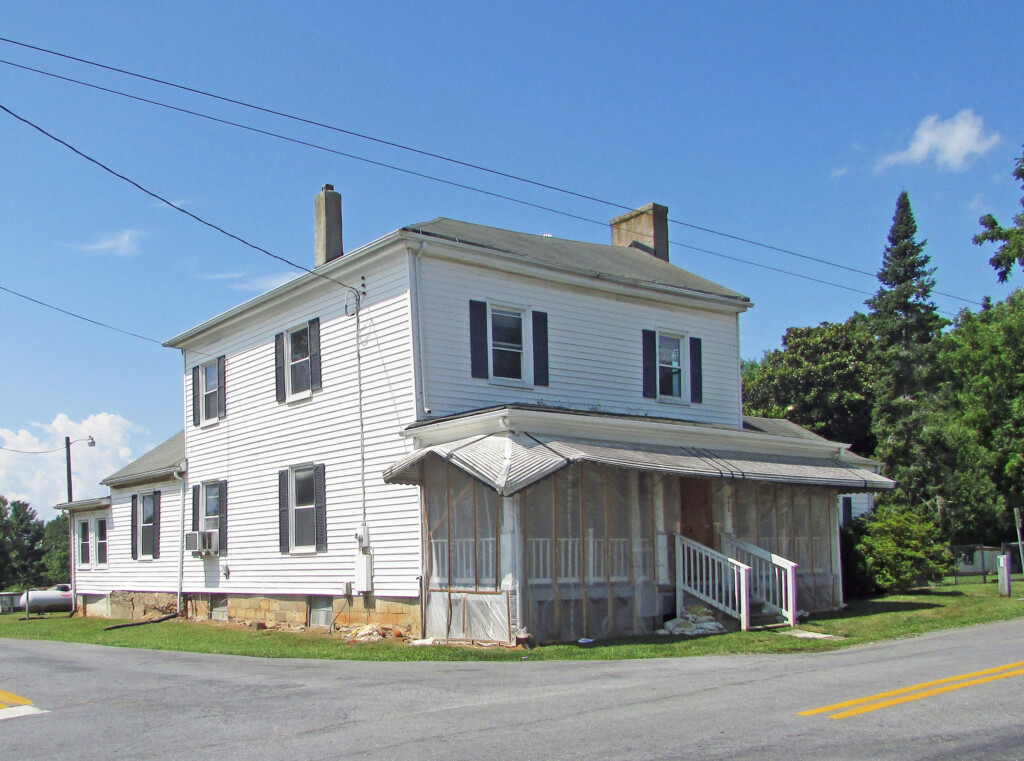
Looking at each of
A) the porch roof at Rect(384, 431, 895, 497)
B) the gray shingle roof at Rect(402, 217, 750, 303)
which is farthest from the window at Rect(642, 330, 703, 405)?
the porch roof at Rect(384, 431, 895, 497)

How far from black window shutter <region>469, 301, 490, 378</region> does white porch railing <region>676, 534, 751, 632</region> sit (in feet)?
15.0

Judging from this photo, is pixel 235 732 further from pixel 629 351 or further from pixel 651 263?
pixel 651 263

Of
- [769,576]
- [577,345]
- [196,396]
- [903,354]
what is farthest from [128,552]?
[903,354]

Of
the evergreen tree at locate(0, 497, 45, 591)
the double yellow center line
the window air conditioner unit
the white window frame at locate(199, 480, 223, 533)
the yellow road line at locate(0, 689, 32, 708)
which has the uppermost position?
the white window frame at locate(199, 480, 223, 533)

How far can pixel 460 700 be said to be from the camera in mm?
9023

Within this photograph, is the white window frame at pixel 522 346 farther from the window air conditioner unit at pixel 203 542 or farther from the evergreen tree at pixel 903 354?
the evergreen tree at pixel 903 354

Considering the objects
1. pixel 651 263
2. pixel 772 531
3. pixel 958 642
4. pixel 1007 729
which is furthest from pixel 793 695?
pixel 651 263

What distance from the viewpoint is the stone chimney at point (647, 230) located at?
24922 mm

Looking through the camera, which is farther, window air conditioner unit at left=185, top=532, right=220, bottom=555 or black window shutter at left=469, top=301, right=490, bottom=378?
window air conditioner unit at left=185, top=532, right=220, bottom=555

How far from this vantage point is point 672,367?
68.5 ft

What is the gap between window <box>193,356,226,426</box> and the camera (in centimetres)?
2209

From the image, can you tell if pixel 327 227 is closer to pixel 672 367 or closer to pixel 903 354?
pixel 672 367

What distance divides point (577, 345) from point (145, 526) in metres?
13.3

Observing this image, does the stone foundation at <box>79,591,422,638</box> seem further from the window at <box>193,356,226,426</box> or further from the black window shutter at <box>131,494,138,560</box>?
the window at <box>193,356,226,426</box>
